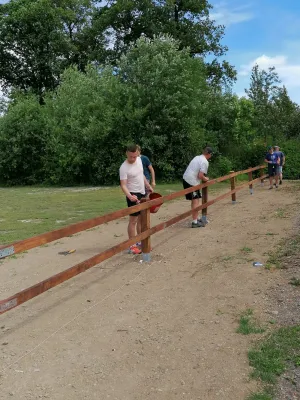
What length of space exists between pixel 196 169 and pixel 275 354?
595 centimetres

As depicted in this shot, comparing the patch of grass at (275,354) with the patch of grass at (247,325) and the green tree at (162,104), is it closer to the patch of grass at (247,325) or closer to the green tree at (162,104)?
the patch of grass at (247,325)

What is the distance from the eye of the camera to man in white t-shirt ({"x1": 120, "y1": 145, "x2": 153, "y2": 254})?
A: 6729mm

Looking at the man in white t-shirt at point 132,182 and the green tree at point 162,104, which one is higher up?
the green tree at point 162,104

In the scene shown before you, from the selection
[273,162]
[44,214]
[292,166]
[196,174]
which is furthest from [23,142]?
[196,174]

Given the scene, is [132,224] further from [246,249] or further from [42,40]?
[42,40]

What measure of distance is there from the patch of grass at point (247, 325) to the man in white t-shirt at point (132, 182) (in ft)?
9.21

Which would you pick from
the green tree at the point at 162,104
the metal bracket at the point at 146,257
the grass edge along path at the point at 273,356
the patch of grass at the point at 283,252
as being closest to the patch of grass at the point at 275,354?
the grass edge along path at the point at 273,356

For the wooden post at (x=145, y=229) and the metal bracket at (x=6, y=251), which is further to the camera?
the wooden post at (x=145, y=229)

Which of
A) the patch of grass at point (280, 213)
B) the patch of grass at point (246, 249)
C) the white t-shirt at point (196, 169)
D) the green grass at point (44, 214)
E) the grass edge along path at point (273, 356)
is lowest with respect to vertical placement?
the grass edge along path at point (273, 356)

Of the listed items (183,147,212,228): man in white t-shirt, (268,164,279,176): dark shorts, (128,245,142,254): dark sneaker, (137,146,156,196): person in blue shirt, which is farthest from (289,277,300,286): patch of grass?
(268,164,279,176): dark shorts

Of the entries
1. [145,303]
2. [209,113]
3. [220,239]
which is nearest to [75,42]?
[209,113]

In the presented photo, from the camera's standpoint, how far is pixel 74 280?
18.8 feet

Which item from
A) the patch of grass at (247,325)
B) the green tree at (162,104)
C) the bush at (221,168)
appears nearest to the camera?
the patch of grass at (247,325)

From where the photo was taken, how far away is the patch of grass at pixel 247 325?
151 inches
